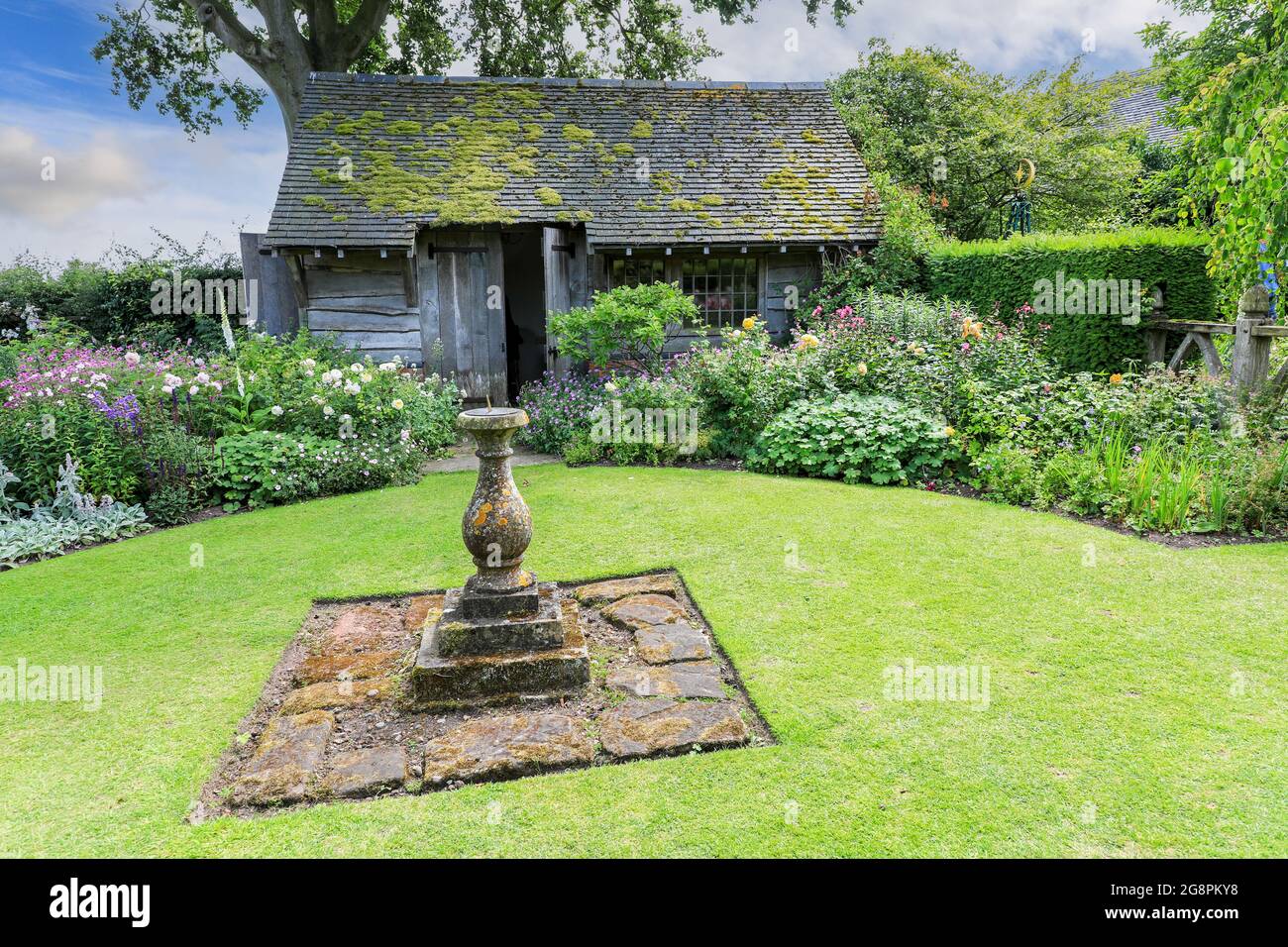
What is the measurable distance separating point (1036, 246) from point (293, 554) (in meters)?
9.57

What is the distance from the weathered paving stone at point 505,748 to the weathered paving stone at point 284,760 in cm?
57

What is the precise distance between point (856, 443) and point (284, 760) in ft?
22.2

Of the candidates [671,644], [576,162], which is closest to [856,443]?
[671,644]

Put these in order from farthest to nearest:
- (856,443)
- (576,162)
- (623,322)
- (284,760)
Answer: (576,162)
(623,322)
(856,443)
(284,760)

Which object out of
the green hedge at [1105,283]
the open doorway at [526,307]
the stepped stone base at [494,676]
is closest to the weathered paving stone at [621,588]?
the stepped stone base at [494,676]

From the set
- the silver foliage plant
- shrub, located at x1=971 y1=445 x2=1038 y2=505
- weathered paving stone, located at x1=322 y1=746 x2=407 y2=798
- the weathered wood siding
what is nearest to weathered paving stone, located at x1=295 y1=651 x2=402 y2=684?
weathered paving stone, located at x1=322 y1=746 x2=407 y2=798

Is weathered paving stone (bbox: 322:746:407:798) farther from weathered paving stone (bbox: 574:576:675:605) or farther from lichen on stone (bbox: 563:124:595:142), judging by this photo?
lichen on stone (bbox: 563:124:595:142)

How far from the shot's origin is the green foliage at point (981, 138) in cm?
1675

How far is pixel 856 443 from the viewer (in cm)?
900

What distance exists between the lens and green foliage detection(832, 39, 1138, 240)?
16.8 m

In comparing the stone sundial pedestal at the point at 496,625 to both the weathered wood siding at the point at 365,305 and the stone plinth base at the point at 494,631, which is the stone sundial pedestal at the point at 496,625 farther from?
the weathered wood siding at the point at 365,305

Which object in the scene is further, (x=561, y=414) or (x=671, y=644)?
(x=561, y=414)

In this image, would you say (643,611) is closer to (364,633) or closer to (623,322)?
(364,633)
